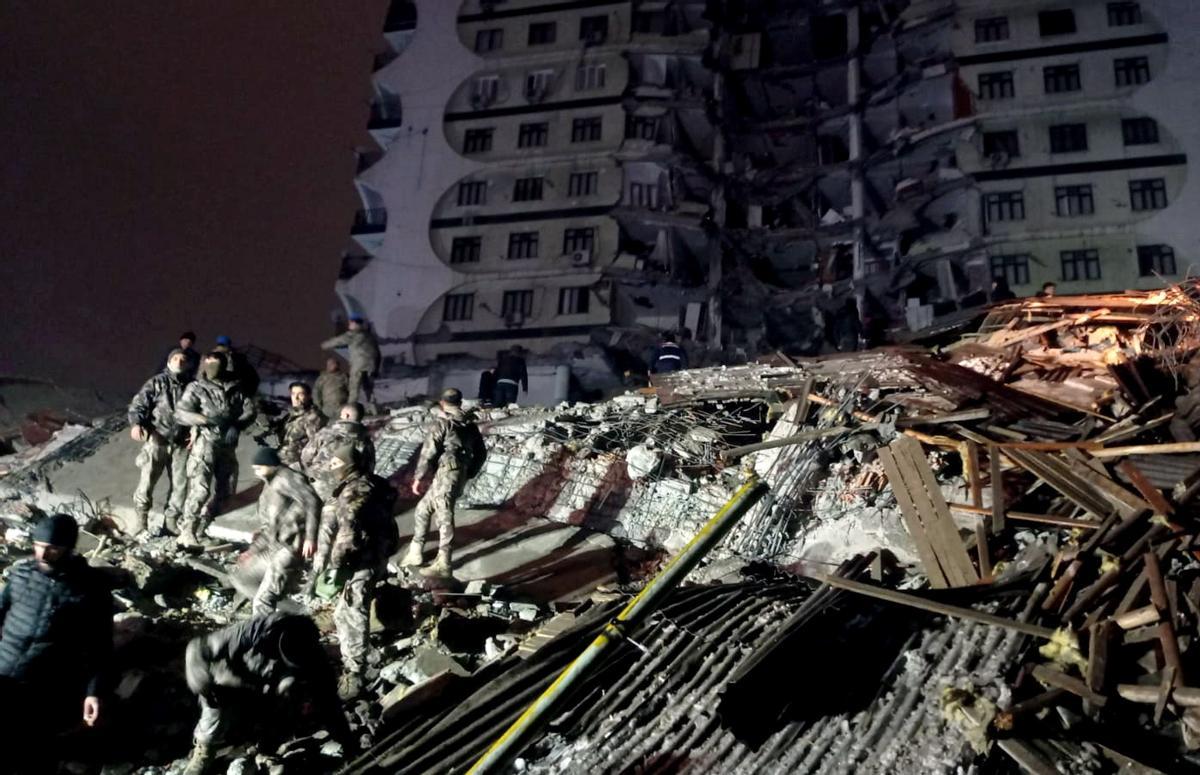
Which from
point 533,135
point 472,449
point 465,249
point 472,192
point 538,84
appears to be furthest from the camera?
point 538,84

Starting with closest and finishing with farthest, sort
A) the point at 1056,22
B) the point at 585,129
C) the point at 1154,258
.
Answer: the point at 1154,258 → the point at 1056,22 → the point at 585,129

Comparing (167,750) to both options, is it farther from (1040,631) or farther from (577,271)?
(577,271)

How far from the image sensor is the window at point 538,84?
114ft

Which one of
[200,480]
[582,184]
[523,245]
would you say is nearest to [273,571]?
[200,480]

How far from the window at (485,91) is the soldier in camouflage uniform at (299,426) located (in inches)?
1042

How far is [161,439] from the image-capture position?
1049cm

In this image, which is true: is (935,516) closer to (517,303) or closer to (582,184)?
(517,303)

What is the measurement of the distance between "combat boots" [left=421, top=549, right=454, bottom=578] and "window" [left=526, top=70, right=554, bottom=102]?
95.3ft

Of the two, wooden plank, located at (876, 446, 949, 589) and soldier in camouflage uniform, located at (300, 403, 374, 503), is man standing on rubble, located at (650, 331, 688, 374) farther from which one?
wooden plank, located at (876, 446, 949, 589)

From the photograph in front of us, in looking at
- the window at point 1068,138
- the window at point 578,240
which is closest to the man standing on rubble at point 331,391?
the window at point 578,240

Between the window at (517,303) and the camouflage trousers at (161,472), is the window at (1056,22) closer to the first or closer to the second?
the window at (517,303)

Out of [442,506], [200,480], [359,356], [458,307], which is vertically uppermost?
[458,307]

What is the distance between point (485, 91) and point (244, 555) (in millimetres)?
30464

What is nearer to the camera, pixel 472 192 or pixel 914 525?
pixel 914 525
